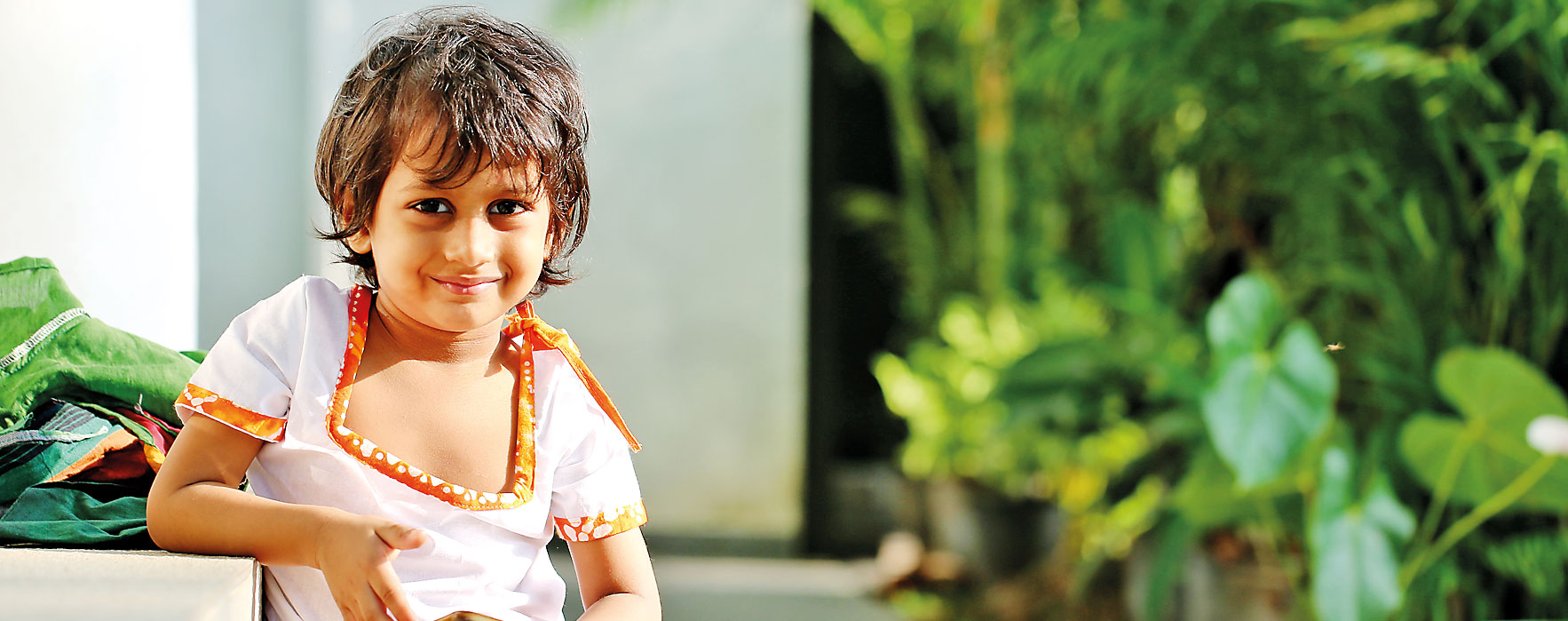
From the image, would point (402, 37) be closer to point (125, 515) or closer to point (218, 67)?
point (125, 515)

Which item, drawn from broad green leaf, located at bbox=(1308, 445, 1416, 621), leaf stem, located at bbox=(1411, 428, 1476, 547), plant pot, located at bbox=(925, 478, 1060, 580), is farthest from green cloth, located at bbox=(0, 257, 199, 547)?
plant pot, located at bbox=(925, 478, 1060, 580)

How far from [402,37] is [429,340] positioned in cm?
12

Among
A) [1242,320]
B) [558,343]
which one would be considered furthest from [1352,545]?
[558,343]

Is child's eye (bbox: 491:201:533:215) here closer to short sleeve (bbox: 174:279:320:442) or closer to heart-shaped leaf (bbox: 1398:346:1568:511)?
short sleeve (bbox: 174:279:320:442)

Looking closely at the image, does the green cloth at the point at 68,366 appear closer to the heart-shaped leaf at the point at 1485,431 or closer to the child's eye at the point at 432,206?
the child's eye at the point at 432,206

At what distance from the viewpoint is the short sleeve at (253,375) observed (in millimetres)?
403

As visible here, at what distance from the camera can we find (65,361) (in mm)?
559

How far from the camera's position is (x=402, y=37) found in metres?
0.42

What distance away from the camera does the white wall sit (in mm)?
634

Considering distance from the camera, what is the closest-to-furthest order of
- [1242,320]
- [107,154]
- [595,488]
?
[595,488] → [107,154] → [1242,320]

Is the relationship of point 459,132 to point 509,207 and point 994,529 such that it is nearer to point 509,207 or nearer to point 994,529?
point 509,207

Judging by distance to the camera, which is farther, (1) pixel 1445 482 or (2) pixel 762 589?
(2) pixel 762 589

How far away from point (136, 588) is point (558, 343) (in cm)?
18

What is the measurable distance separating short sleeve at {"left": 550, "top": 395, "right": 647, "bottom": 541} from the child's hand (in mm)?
98
